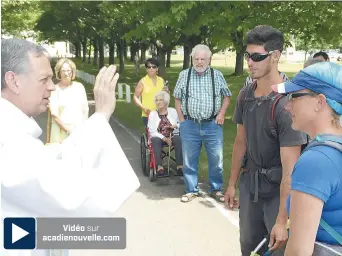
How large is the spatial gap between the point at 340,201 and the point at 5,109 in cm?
129

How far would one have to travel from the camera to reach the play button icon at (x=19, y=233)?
73.2 inches

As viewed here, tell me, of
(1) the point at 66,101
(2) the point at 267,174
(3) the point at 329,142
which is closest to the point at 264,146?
(2) the point at 267,174

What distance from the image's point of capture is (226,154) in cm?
923

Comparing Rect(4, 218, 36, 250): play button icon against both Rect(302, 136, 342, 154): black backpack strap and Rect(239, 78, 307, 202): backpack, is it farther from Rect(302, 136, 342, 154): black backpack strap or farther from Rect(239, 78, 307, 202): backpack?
Rect(239, 78, 307, 202): backpack

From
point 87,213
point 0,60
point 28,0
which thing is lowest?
point 87,213

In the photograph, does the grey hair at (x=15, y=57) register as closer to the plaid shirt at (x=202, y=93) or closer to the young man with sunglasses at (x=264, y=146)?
the young man with sunglasses at (x=264, y=146)

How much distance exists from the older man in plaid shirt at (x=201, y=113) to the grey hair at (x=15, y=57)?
4.28m

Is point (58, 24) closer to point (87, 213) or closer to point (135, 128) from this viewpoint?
point (135, 128)

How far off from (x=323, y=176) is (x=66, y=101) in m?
5.45

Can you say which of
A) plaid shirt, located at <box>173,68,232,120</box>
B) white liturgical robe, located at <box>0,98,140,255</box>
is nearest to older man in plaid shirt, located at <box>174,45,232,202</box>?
plaid shirt, located at <box>173,68,232,120</box>

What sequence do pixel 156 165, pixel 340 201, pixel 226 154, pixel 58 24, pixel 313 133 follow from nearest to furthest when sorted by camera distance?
pixel 340 201, pixel 313 133, pixel 156 165, pixel 226 154, pixel 58 24

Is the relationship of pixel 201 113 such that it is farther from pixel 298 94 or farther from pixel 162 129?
pixel 298 94

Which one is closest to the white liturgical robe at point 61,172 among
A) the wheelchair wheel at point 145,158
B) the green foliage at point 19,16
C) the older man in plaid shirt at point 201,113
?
the older man in plaid shirt at point 201,113

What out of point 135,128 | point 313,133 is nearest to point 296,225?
point 313,133
